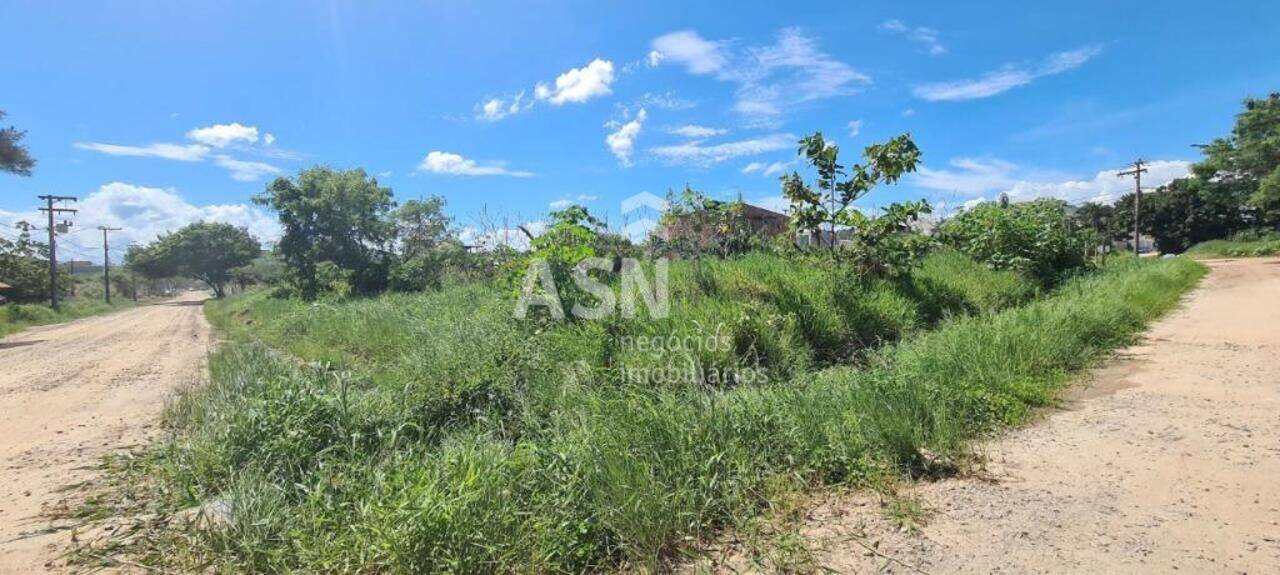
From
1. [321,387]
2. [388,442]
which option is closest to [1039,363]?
[388,442]

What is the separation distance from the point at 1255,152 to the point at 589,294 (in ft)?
96.1

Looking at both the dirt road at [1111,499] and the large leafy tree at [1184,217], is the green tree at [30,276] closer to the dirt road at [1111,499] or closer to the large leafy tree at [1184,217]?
the dirt road at [1111,499]

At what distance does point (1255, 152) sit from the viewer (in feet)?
73.0

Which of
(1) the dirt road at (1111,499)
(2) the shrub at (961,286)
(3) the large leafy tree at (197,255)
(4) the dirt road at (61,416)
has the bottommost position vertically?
(4) the dirt road at (61,416)

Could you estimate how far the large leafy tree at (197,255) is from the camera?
46.3 meters

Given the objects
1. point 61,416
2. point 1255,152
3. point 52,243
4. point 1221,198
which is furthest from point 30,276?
point 1221,198

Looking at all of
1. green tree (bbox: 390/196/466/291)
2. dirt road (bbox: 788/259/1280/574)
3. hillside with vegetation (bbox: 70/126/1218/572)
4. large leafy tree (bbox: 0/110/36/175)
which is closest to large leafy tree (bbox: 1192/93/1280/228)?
hillside with vegetation (bbox: 70/126/1218/572)

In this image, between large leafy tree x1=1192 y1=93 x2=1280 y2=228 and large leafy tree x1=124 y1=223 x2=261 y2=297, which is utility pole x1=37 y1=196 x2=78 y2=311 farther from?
large leafy tree x1=1192 y1=93 x2=1280 y2=228

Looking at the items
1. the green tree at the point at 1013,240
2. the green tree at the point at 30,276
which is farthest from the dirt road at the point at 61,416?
the green tree at the point at 30,276

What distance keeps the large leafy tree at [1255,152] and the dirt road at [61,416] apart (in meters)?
31.3

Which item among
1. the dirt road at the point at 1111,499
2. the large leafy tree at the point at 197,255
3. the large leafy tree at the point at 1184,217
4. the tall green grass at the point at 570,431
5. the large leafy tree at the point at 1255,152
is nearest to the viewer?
the dirt road at the point at 1111,499

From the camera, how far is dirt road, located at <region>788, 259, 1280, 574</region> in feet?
7.70

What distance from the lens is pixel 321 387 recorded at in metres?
4.49

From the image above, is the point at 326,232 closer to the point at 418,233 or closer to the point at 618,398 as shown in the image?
the point at 418,233
